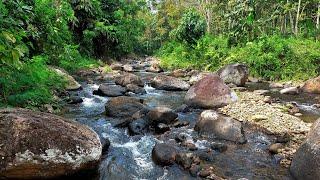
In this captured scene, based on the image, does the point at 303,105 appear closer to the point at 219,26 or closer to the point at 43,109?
the point at 43,109

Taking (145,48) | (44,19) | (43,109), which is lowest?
(145,48)

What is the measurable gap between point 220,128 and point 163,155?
2.15 metres

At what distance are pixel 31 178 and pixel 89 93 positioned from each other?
28.1ft

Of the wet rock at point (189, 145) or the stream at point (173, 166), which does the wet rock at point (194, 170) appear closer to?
the stream at point (173, 166)

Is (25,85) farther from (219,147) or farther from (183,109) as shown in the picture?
(219,147)

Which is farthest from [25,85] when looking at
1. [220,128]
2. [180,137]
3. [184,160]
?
[220,128]

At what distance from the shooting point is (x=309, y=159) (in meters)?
5.94

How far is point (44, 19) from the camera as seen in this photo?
13.3 meters

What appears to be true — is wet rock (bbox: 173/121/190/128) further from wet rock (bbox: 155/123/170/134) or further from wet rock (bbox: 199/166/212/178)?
wet rock (bbox: 199/166/212/178)

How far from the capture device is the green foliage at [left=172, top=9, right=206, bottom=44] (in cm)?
2853

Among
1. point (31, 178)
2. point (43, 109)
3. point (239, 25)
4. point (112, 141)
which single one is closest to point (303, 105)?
point (112, 141)

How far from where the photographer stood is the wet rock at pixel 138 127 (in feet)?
28.8

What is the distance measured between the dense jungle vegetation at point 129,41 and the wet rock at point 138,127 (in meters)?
3.02

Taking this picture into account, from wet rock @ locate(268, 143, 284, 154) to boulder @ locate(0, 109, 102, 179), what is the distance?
155 inches
